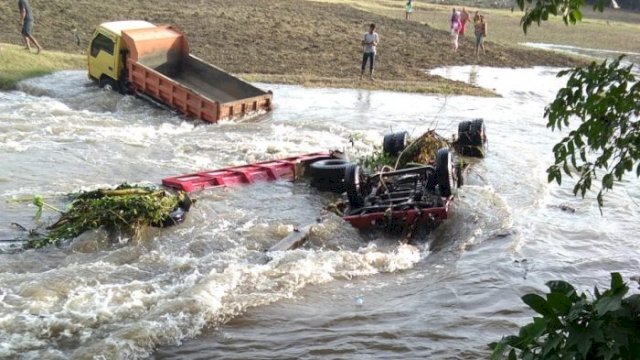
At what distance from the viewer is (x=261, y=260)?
8641 mm

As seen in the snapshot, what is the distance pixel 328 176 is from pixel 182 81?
8389 millimetres

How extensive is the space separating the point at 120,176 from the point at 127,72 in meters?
6.23

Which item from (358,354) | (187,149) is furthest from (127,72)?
(358,354)

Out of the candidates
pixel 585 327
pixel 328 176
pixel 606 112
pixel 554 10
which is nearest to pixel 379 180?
pixel 328 176

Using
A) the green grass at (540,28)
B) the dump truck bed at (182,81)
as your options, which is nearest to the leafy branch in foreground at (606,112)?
the dump truck bed at (182,81)

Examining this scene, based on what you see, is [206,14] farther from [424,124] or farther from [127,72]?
[424,124]

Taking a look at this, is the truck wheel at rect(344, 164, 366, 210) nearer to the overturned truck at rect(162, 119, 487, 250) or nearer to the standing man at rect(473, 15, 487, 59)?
the overturned truck at rect(162, 119, 487, 250)

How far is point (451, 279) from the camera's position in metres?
8.63

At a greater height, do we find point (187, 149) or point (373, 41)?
point (373, 41)

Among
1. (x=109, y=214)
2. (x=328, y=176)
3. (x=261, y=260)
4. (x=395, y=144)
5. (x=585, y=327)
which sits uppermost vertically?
(x=585, y=327)

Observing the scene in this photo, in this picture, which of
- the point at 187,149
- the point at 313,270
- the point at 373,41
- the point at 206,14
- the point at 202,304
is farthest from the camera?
the point at 206,14

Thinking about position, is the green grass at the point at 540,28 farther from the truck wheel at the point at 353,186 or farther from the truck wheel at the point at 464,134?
the truck wheel at the point at 353,186

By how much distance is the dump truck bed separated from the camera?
53.5 feet

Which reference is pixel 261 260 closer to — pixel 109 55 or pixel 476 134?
pixel 476 134
